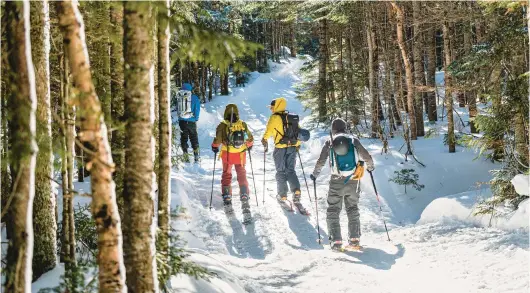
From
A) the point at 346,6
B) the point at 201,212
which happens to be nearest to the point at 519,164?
the point at 201,212

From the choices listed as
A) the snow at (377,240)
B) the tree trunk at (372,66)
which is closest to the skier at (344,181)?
the snow at (377,240)

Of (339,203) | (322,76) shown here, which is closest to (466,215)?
(339,203)

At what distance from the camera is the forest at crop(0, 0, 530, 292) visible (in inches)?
114

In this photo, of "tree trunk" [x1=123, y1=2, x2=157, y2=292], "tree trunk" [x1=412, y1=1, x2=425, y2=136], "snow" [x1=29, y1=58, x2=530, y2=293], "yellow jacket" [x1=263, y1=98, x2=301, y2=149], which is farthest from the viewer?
"tree trunk" [x1=412, y1=1, x2=425, y2=136]

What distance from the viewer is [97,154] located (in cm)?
295

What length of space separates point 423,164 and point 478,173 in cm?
160

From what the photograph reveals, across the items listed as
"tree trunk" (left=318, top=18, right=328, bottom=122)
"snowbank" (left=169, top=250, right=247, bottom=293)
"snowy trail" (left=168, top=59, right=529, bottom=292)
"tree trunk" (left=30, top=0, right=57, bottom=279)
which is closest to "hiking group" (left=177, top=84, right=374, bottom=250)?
"snowy trail" (left=168, top=59, right=529, bottom=292)

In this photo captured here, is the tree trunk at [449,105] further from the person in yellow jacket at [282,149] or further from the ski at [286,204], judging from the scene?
the ski at [286,204]

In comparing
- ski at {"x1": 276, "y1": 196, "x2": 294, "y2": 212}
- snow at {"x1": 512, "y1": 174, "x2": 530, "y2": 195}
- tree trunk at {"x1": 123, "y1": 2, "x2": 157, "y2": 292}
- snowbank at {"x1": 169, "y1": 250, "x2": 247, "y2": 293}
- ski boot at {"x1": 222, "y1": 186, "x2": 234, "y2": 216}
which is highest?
tree trunk at {"x1": 123, "y1": 2, "x2": 157, "y2": 292}

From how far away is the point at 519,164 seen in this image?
9.18m

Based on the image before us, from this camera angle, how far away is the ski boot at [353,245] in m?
9.03

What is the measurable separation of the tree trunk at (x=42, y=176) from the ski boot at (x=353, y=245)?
552 cm

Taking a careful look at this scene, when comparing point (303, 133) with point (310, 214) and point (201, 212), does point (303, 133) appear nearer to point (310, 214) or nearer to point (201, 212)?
point (310, 214)

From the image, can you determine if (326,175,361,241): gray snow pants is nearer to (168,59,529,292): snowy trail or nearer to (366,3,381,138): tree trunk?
(168,59,529,292): snowy trail
